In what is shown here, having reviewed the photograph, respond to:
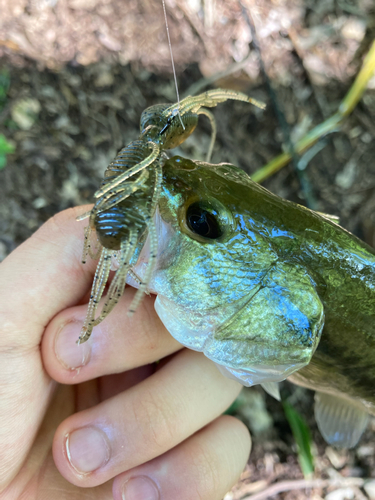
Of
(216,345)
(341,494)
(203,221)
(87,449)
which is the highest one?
(203,221)

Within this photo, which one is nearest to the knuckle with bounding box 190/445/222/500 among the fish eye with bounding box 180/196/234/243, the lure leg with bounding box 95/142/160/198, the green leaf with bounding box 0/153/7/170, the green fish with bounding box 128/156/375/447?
the green fish with bounding box 128/156/375/447

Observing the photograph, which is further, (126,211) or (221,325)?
(221,325)

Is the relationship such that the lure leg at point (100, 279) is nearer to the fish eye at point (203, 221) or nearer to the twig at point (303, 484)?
the fish eye at point (203, 221)

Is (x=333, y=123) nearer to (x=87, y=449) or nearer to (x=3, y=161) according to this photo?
(x=3, y=161)

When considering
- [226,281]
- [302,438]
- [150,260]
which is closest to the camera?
[150,260]

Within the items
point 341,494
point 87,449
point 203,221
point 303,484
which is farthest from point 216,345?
point 341,494

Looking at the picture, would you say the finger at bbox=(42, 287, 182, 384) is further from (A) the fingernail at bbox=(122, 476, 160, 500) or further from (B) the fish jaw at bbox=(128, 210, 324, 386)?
(A) the fingernail at bbox=(122, 476, 160, 500)
